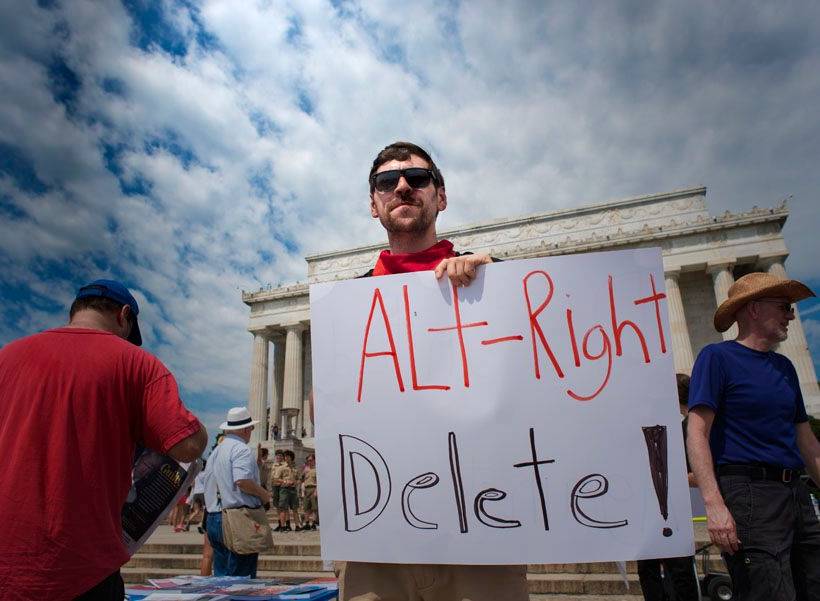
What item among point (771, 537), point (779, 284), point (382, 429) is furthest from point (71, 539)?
point (779, 284)

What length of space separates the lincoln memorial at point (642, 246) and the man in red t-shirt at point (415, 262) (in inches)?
1106

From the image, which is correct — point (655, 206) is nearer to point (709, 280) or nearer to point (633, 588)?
point (709, 280)

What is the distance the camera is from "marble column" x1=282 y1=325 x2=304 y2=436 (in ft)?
123

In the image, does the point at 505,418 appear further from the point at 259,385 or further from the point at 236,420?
the point at 259,385

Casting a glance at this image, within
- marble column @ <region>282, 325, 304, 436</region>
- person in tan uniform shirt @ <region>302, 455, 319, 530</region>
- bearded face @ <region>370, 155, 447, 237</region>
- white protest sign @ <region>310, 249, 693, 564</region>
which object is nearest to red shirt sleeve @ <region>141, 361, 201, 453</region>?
white protest sign @ <region>310, 249, 693, 564</region>

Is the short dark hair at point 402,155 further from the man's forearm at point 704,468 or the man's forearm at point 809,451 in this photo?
the man's forearm at point 809,451

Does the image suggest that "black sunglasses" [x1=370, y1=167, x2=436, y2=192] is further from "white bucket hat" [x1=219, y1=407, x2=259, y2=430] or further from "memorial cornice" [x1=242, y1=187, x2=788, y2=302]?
"memorial cornice" [x1=242, y1=187, x2=788, y2=302]

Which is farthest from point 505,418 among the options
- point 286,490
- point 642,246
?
point 642,246

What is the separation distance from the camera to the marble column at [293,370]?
3750 centimetres

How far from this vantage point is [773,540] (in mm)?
2553

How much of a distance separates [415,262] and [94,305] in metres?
1.44

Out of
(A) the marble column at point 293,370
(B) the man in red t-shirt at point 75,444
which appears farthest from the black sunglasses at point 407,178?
(A) the marble column at point 293,370

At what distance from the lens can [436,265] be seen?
7.06ft

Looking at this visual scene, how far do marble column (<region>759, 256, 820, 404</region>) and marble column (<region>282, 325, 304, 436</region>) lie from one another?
29715 millimetres
